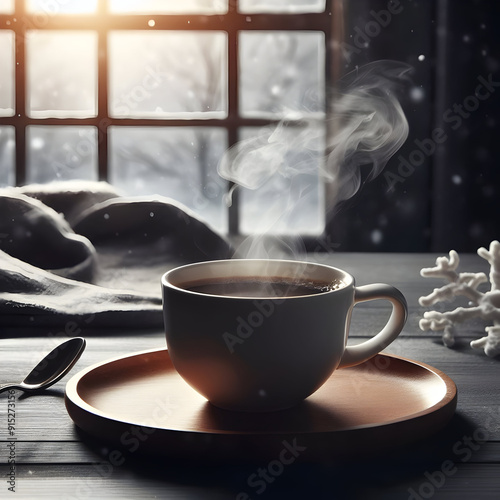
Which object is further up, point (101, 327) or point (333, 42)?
point (333, 42)

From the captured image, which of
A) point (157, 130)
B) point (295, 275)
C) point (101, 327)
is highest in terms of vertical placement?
point (157, 130)

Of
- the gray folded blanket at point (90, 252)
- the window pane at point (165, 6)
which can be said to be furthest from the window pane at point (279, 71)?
the gray folded blanket at point (90, 252)

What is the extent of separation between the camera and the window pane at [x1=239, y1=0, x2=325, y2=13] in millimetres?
1973

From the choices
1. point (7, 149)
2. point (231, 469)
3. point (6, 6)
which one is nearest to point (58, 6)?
point (6, 6)

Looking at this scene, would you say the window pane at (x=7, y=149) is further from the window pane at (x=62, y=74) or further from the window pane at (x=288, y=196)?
the window pane at (x=288, y=196)

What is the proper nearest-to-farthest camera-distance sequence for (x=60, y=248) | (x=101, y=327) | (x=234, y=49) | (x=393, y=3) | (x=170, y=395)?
(x=170, y=395)
(x=101, y=327)
(x=60, y=248)
(x=393, y=3)
(x=234, y=49)

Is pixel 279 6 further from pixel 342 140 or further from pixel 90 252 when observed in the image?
pixel 90 252

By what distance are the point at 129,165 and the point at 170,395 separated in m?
1.51

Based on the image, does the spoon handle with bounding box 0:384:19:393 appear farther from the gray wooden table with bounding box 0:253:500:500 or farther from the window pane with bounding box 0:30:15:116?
the window pane with bounding box 0:30:15:116

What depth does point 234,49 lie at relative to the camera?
196 cm

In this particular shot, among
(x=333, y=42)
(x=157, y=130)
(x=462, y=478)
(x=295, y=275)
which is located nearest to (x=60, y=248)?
(x=295, y=275)

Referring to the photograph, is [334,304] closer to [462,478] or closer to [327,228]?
[462,478]

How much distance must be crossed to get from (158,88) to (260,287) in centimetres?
150

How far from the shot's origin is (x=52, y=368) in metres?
0.66
